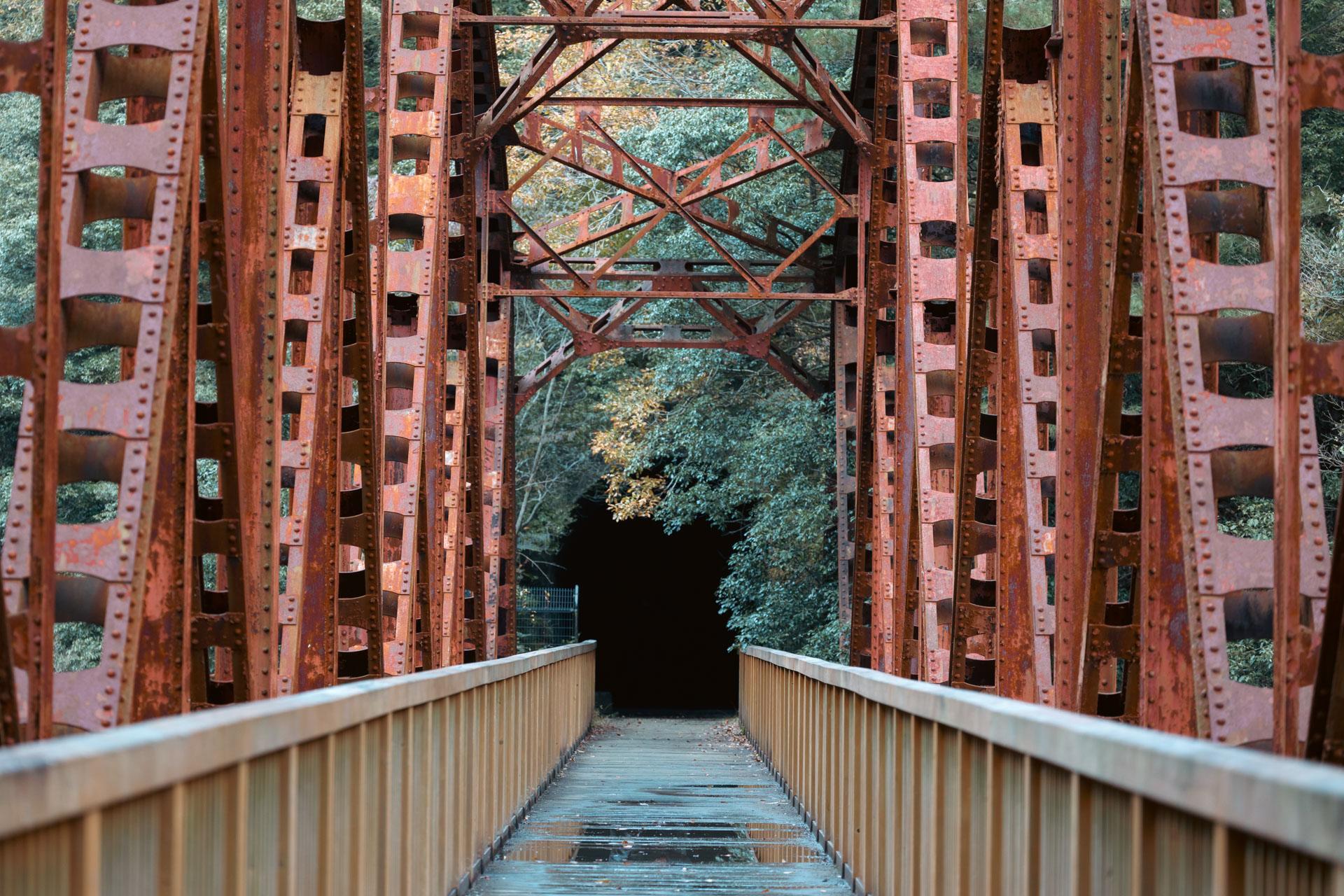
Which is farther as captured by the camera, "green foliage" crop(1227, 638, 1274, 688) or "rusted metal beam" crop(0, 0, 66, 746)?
"green foliage" crop(1227, 638, 1274, 688)

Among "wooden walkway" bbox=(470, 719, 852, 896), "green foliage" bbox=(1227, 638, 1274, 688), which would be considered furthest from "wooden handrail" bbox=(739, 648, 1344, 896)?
"green foliage" bbox=(1227, 638, 1274, 688)

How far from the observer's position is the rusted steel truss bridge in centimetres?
482

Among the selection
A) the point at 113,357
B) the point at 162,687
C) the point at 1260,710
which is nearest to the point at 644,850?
the point at 162,687

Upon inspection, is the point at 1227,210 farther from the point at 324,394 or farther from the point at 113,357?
the point at 113,357

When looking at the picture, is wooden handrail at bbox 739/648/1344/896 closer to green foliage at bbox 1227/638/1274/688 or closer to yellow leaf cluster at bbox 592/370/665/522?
green foliage at bbox 1227/638/1274/688

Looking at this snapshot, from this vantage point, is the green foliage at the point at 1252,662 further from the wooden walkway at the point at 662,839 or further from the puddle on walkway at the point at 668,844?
the puddle on walkway at the point at 668,844

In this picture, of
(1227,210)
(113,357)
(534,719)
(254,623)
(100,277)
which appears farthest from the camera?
(113,357)

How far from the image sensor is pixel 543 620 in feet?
103

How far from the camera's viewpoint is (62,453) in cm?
517

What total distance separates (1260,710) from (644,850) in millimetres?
3945

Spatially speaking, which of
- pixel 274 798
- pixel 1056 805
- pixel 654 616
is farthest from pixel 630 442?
pixel 1056 805

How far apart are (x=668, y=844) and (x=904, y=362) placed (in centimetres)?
509

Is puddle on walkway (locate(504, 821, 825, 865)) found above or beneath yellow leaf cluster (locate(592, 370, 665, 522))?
beneath

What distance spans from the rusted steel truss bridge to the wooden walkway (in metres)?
1.27
